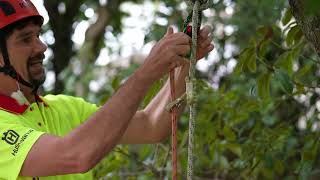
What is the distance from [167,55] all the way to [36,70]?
1.69 ft

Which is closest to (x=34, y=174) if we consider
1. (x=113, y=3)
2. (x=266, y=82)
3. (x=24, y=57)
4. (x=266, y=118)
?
(x=24, y=57)

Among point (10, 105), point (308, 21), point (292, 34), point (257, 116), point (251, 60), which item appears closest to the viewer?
point (308, 21)

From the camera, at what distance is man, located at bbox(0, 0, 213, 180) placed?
4.92ft

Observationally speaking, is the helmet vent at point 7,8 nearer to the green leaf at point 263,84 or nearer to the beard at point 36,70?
the beard at point 36,70

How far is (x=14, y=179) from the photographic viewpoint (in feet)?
5.24

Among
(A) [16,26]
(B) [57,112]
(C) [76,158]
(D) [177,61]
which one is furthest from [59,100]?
(D) [177,61]

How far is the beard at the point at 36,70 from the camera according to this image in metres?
1.82

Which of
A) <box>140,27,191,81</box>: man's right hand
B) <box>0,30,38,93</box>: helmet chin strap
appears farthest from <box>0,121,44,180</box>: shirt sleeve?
<box>140,27,191,81</box>: man's right hand

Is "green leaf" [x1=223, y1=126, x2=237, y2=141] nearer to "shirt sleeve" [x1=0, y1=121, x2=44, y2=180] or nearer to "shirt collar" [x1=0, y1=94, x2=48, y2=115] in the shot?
"shirt collar" [x1=0, y1=94, x2=48, y2=115]

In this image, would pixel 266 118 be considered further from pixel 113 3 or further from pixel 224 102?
pixel 113 3

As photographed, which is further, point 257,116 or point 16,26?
point 257,116

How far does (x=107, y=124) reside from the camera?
150 centimetres

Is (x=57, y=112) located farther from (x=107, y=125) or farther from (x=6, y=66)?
(x=107, y=125)

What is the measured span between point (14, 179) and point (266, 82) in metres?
0.85
